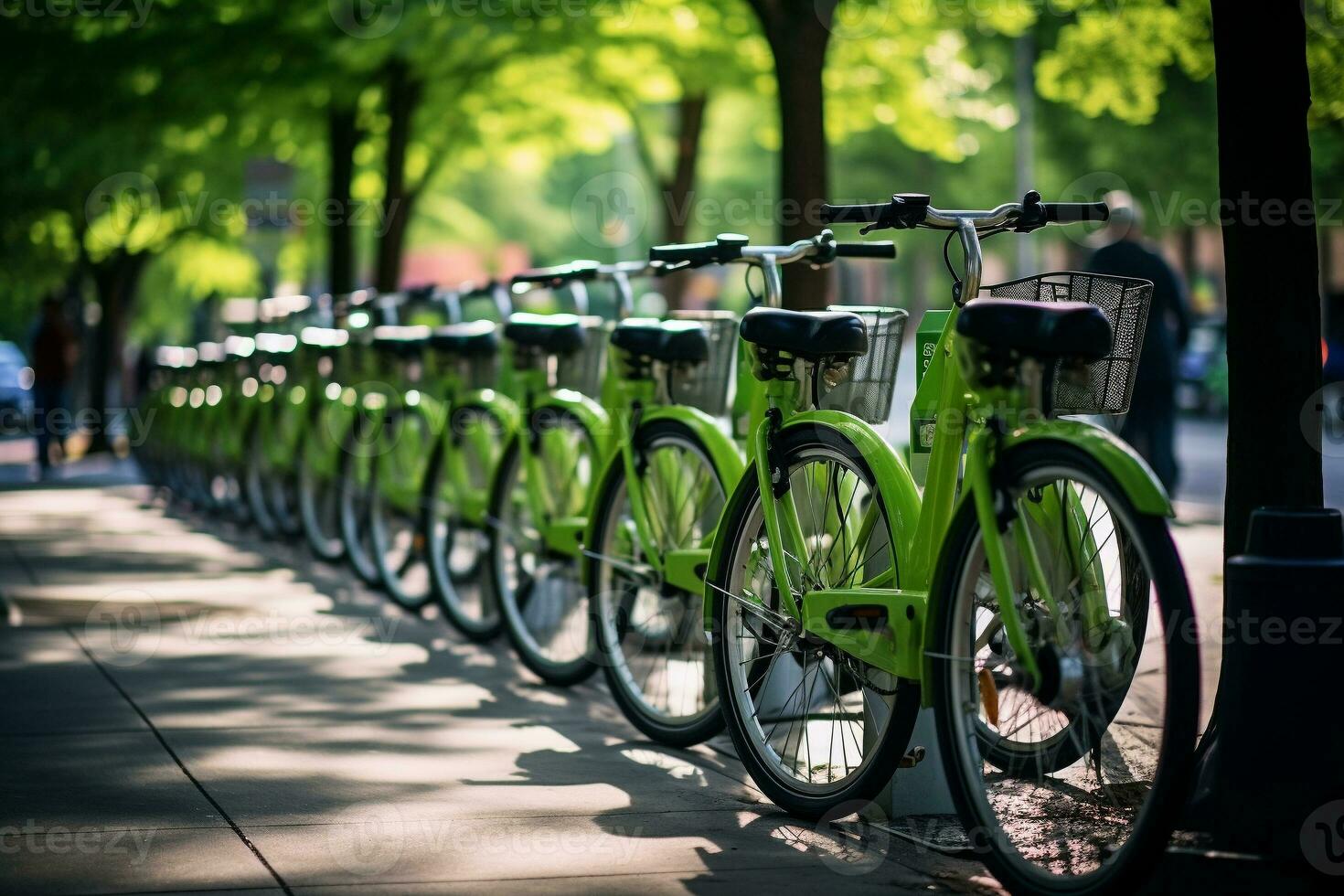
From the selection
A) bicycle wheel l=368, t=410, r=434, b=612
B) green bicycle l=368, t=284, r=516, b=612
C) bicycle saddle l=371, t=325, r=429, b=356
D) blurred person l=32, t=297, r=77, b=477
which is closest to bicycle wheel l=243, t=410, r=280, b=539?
bicycle saddle l=371, t=325, r=429, b=356

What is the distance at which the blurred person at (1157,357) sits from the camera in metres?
10.6

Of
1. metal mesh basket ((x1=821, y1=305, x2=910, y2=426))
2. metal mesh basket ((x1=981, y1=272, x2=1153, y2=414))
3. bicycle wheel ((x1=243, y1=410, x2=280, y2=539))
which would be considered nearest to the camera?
metal mesh basket ((x1=981, y1=272, x2=1153, y2=414))

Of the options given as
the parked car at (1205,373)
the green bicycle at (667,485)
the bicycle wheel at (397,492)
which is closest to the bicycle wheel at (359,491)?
the bicycle wheel at (397,492)

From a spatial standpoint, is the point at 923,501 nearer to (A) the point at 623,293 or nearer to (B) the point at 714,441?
(B) the point at 714,441

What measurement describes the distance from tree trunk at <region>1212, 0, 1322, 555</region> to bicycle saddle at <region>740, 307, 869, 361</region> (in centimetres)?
91

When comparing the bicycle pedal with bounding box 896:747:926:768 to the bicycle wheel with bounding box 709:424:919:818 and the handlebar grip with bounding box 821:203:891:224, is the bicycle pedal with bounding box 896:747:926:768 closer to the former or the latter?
the bicycle wheel with bounding box 709:424:919:818

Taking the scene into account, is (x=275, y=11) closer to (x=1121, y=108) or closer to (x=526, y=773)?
(x=1121, y=108)

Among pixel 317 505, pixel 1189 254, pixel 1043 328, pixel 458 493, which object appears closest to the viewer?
pixel 1043 328

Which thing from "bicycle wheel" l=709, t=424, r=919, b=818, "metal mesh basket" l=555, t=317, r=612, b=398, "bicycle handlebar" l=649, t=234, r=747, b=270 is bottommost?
"bicycle wheel" l=709, t=424, r=919, b=818

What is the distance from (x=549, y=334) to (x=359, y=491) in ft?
8.70

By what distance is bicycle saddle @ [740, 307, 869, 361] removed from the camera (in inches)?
190

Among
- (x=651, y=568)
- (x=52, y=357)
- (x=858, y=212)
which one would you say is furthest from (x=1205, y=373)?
(x=858, y=212)

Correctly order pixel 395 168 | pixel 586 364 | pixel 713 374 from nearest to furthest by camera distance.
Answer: pixel 713 374 → pixel 586 364 → pixel 395 168

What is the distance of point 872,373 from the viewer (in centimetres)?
529
